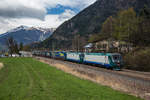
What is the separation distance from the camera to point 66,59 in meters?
60.8

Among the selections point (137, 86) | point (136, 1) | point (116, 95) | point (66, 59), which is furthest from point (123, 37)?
point (136, 1)

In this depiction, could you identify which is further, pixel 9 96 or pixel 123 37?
pixel 123 37

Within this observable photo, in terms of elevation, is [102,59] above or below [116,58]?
below

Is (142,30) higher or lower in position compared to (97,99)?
higher

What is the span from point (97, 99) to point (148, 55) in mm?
21057

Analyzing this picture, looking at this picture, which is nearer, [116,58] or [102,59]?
[116,58]

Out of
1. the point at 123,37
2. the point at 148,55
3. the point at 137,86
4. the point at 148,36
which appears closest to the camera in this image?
the point at 137,86

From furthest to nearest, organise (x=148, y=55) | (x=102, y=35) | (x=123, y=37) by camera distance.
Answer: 1. (x=102, y=35)
2. (x=123, y=37)
3. (x=148, y=55)

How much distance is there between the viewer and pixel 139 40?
41219 millimetres

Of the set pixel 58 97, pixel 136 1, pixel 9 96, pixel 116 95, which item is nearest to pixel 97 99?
pixel 116 95

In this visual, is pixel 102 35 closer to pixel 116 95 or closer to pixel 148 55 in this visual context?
pixel 148 55

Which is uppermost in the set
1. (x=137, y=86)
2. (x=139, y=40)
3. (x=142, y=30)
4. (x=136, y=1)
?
(x=136, y=1)

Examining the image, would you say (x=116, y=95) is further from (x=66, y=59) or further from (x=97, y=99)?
(x=66, y=59)

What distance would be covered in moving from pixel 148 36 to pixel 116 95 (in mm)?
32158
